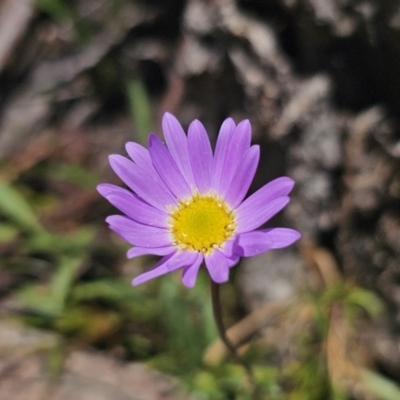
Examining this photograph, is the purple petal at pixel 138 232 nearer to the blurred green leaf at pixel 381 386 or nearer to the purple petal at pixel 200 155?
the purple petal at pixel 200 155

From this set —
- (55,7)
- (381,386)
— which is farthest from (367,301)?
(55,7)

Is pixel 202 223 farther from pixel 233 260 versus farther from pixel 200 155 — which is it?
pixel 233 260

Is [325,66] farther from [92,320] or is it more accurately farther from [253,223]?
[92,320]

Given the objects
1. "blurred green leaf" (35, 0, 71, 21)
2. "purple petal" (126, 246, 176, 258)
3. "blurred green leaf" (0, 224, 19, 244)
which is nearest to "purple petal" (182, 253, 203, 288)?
"purple petal" (126, 246, 176, 258)

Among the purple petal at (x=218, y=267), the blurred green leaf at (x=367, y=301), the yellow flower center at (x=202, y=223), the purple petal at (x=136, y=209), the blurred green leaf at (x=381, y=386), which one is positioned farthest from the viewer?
the blurred green leaf at (x=367, y=301)

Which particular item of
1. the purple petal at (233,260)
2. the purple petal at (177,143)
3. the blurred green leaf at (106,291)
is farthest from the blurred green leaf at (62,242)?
the purple petal at (233,260)

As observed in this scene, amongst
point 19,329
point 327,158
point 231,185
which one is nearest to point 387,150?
point 327,158

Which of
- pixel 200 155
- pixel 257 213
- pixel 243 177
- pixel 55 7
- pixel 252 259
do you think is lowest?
pixel 257 213

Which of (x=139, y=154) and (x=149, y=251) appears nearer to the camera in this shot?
(x=149, y=251)
